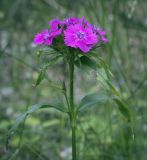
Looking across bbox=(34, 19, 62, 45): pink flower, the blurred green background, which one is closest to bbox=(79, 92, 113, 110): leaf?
the blurred green background

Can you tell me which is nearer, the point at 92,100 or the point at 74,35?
the point at 74,35

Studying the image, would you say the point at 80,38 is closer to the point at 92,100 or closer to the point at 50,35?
the point at 50,35

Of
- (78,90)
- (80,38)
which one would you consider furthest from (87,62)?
(78,90)

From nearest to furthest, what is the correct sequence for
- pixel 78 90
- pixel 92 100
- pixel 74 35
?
pixel 74 35, pixel 92 100, pixel 78 90

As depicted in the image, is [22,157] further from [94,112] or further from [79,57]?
[79,57]

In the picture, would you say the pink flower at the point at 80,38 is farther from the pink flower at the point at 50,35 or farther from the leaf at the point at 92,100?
the leaf at the point at 92,100

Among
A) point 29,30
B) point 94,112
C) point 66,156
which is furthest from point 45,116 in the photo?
point 29,30
